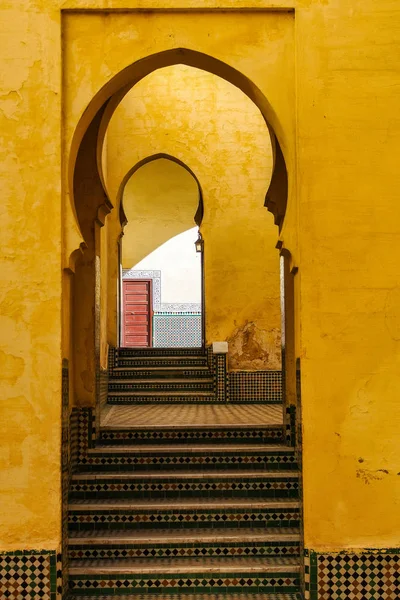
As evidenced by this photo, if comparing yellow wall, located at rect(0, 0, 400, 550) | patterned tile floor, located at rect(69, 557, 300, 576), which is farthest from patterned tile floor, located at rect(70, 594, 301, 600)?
yellow wall, located at rect(0, 0, 400, 550)

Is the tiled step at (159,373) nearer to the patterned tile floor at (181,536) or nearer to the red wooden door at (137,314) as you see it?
the patterned tile floor at (181,536)

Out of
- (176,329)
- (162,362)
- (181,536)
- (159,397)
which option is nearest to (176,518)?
(181,536)

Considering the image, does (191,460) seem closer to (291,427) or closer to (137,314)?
(291,427)

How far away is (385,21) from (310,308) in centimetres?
187

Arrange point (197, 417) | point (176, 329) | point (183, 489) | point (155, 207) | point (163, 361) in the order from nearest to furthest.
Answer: point (183, 489) → point (197, 417) → point (163, 361) → point (176, 329) → point (155, 207)

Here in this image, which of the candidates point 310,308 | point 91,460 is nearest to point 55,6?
point 310,308

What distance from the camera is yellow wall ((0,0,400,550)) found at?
3.72m

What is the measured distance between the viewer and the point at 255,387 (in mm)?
8312

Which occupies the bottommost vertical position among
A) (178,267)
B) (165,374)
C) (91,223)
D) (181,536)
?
(181,536)

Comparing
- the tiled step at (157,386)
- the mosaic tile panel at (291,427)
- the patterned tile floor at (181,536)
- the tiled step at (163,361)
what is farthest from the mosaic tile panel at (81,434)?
the tiled step at (163,361)

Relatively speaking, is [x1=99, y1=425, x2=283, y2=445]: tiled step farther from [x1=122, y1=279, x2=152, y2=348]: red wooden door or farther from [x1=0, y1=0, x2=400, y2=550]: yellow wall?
[x1=122, y1=279, x2=152, y2=348]: red wooden door

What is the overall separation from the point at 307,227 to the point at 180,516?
7.37ft

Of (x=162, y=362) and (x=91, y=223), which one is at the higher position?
(x=91, y=223)

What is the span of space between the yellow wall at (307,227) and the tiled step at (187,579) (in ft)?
1.45
